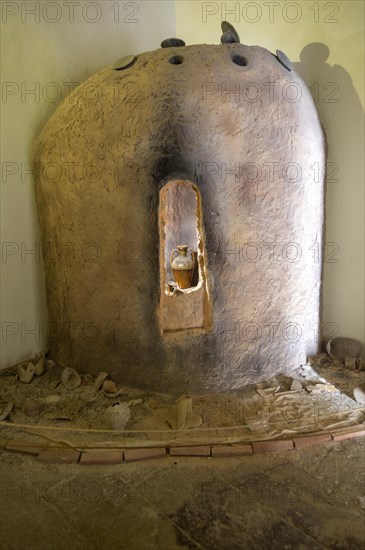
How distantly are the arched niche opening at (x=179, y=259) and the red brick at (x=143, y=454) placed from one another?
1108 mm

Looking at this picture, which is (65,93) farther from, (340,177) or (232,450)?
(232,450)

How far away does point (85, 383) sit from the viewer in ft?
13.7

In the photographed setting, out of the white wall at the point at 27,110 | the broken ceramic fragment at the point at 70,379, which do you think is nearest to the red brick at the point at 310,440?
the broken ceramic fragment at the point at 70,379

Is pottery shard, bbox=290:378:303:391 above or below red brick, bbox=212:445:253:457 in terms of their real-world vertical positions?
above

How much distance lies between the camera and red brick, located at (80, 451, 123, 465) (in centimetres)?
303

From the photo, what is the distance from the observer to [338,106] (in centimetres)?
446

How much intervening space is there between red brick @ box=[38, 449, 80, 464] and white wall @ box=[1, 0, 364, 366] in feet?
5.61

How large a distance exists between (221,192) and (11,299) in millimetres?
2601

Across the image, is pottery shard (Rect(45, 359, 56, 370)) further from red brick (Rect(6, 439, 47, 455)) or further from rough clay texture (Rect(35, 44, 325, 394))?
red brick (Rect(6, 439, 47, 455))

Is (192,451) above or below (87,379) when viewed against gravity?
below

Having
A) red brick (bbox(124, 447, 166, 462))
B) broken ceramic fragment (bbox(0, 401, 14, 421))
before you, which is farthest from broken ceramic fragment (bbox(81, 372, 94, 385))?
red brick (bbox(124, 447, 166, 462))

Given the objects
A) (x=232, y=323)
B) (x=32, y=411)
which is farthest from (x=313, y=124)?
(x=32, y=411)

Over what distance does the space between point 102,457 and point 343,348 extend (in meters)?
2.95

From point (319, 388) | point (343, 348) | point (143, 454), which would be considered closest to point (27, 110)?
point (143, 454)
